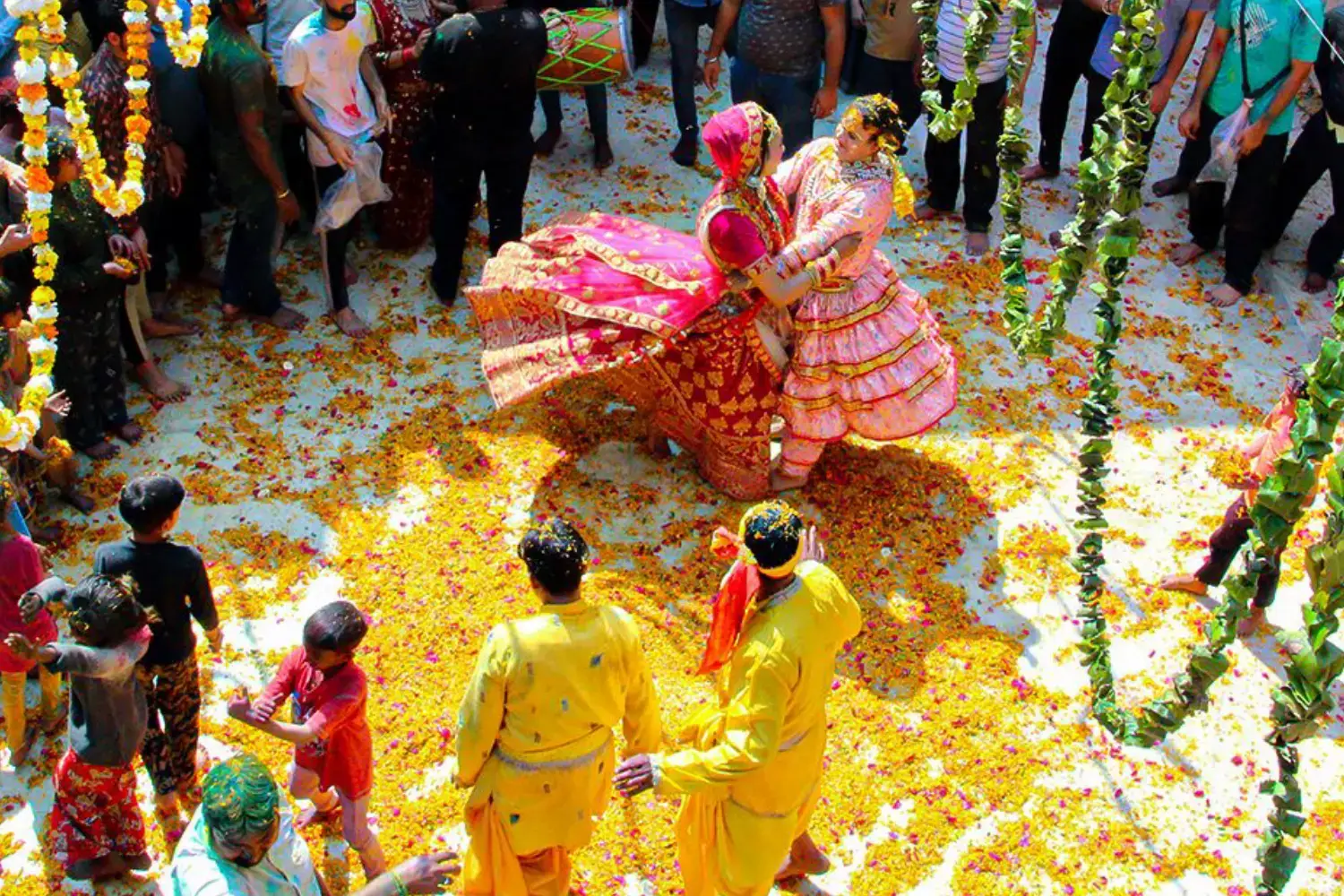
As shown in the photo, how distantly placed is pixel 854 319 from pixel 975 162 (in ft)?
8.97

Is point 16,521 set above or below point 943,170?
above

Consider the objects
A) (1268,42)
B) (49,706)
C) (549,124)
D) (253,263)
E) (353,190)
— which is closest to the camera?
(49,706)

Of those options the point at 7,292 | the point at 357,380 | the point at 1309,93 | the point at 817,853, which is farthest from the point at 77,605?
the point at 1309,93

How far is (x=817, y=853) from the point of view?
466 centimetres

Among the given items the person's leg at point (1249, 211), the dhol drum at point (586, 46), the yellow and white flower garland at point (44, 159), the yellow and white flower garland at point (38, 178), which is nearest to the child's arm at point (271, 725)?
the yellow and white flower garland at point (44, 159)

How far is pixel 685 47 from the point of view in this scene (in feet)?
27.6

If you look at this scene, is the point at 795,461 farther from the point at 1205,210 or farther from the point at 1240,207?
the point at 1205,210

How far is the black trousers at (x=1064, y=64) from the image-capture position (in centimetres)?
814

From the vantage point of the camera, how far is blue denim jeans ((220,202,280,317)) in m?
6.91

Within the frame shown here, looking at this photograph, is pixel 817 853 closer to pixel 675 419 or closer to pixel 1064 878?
pixel 1064 878

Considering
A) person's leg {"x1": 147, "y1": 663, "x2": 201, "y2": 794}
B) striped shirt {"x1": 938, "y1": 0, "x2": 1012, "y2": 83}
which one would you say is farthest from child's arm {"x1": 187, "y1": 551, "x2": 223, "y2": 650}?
striped shirt {"x1": 938, "y1": 0, "x2": 1012, "y2": 83}

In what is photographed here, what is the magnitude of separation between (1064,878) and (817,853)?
86 cm

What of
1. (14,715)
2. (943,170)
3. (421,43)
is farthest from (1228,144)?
(14,715)

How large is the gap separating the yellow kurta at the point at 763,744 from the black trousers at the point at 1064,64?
4955mm
